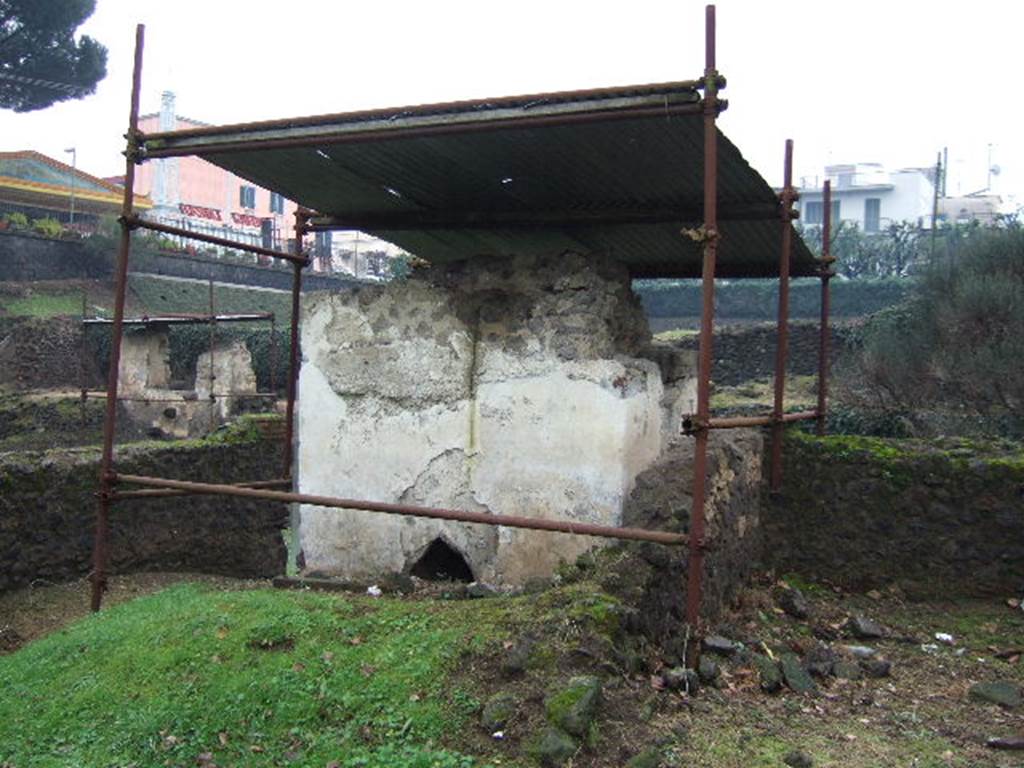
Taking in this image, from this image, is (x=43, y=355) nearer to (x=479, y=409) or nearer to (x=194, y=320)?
(x=194, y=320)

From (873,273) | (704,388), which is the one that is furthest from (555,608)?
(873,273)

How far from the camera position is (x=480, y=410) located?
6.65 metres

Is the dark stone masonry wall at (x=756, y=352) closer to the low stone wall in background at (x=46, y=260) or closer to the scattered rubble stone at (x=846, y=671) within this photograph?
the low stone wall in background at (x=46, y=260)

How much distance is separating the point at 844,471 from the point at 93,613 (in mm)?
5136

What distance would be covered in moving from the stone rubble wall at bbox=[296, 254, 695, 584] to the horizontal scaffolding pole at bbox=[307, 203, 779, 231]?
1.10 ft

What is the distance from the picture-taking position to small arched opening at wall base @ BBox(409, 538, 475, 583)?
6688 mm

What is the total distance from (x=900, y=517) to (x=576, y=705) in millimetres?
4523

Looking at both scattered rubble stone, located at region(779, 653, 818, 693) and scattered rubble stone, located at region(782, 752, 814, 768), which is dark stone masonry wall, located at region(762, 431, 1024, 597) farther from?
scattered rubble stone, located at region(782, 752, 814, 768)

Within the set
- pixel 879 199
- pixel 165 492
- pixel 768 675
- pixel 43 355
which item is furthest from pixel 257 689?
pixel 879 199

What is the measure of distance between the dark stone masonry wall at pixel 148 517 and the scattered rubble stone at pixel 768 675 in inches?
241

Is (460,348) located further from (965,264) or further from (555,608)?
(965,264)

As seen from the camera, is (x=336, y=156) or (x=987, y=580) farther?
→ (x=987, y=580)

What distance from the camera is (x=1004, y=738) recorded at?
13.6ft

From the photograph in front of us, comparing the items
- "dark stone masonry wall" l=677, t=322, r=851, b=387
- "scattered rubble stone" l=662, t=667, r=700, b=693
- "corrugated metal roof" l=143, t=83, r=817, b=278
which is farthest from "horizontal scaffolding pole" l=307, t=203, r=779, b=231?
"dark stone masonry wall" l=677, t=322, r=851, b=387
